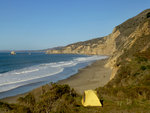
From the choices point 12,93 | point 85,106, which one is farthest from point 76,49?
point 85,106

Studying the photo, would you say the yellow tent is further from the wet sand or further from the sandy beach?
the wet sand

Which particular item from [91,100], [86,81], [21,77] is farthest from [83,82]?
[91,100]

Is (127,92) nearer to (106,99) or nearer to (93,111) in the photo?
(106,99)

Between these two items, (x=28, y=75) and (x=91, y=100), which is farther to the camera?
(x=28, y=75)

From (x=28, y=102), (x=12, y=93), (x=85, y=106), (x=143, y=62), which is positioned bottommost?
(x=12, y=93)

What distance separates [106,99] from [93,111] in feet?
7.33

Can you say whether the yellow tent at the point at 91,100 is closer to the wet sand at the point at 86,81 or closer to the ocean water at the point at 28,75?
the wet sand at the point at 86,81

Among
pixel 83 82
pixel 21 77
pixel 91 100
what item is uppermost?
pixel 91 100

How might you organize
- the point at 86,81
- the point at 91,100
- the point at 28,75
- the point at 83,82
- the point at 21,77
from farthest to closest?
the point at 28,75, the point at 21,77, the point at 86,81, the point at 83,82, the point at 91,100

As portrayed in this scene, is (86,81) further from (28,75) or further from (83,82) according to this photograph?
(28,75)

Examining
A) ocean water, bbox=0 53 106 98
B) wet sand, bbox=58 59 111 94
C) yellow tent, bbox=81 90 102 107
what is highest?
yellow tent, bbox=81 90 102 107

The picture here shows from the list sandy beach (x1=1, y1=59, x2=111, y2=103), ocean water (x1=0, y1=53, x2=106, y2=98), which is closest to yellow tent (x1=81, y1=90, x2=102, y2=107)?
sandy beach (x1=1, y1=59, x2=111, y2=103)

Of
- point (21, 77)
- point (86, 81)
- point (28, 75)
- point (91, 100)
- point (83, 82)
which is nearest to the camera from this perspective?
point (91, 100)

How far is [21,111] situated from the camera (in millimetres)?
6402
